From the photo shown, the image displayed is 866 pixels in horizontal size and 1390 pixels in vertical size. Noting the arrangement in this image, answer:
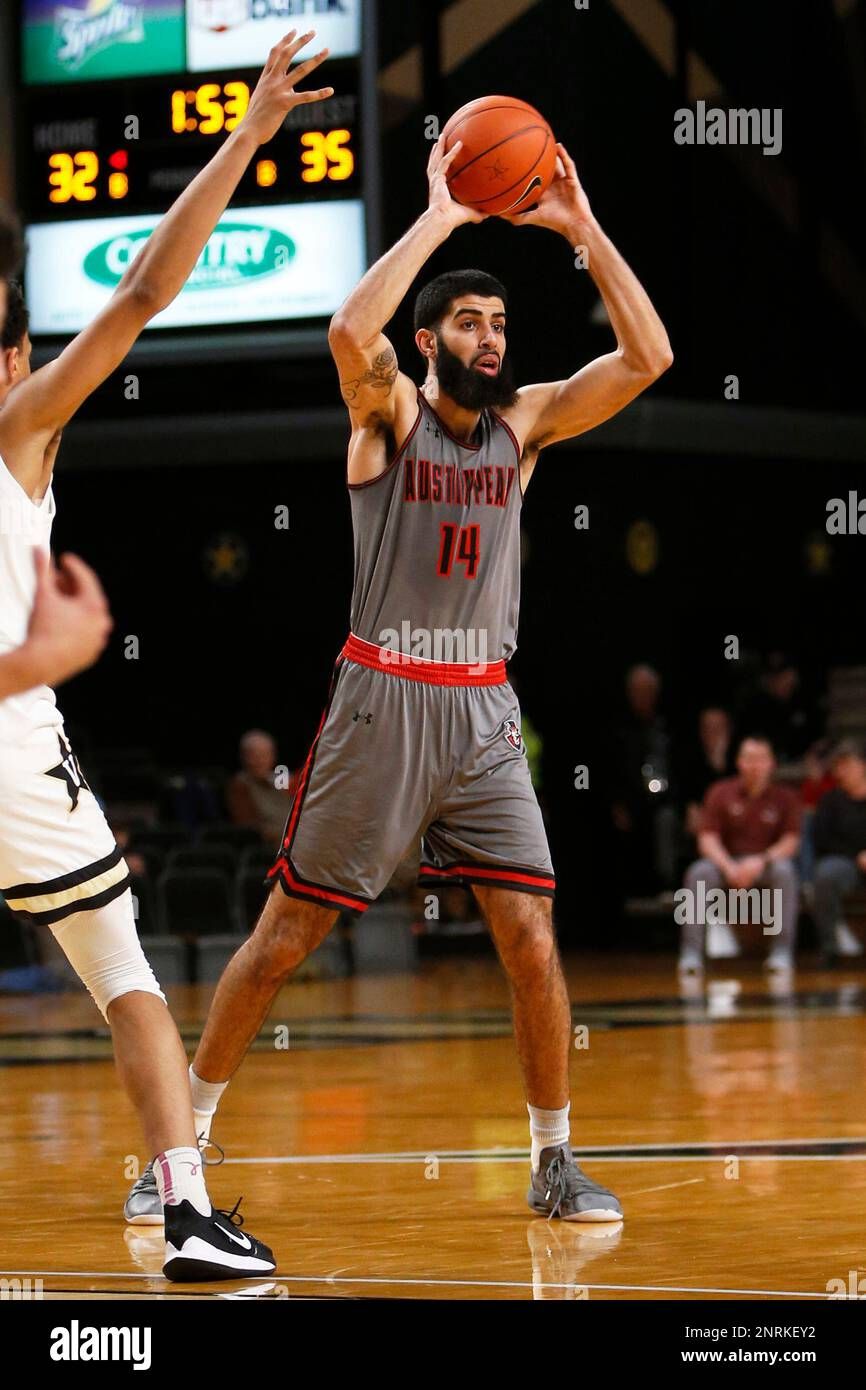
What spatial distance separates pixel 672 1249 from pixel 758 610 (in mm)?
18666

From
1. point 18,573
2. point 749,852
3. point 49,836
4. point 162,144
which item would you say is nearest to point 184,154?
point 162,144

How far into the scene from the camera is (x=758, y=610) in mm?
22750

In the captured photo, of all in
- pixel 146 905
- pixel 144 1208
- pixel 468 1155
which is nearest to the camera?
pixel 144 1208

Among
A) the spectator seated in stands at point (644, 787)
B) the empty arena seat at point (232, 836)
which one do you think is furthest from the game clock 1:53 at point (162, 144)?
the spectator seated in stands at point (644, 787)

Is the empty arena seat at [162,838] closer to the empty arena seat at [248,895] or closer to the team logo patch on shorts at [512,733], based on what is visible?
the empty arena seat at [248,895]

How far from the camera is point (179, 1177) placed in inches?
164

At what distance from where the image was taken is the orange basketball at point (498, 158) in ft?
17.0

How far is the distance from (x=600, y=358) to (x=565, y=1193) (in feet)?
6.96

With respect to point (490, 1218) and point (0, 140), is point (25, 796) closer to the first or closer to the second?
point (490, 1218)

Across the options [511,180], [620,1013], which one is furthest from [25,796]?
[620,1013]

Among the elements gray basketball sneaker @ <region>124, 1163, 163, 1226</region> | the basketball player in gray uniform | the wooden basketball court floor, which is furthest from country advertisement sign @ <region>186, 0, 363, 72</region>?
gray basketball sneaker @ <region>124, 1163, 163, 1226</region>

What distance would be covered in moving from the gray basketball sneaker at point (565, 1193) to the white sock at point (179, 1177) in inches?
43.3

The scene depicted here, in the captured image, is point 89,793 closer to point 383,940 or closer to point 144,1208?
point 144,1208

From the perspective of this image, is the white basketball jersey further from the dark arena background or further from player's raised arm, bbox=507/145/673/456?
player's raised arm, bbox=507/145/673/456
